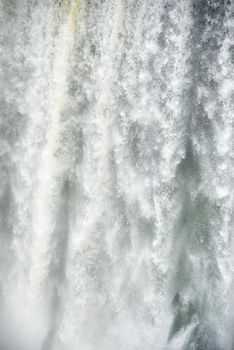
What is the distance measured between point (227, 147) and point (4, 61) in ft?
4.99

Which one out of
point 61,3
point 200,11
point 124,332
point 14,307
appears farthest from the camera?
point 14,307

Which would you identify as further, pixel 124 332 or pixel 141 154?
pixel 124 332

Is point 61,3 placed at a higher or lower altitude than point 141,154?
higher

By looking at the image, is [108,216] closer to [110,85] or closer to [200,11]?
[110,85]

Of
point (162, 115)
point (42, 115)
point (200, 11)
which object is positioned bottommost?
point (162, 115)

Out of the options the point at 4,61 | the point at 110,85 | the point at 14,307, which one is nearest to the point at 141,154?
the point at 110,85

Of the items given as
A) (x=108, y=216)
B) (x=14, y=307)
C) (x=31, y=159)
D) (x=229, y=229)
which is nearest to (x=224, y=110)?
(x=229, y=229)

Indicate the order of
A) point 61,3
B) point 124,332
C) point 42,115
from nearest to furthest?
1. point 61,3
2. point 42,115
3. point 124,332

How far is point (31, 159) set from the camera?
329 cm

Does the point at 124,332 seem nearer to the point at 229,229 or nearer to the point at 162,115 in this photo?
the point at 229,229

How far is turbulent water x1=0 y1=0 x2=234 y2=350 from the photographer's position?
2.73 meters

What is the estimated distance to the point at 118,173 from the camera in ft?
10.0

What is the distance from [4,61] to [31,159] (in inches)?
25.8

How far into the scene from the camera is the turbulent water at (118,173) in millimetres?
2730
